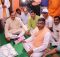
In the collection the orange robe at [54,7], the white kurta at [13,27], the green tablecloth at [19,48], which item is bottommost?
the green tablecloth at [19,48]

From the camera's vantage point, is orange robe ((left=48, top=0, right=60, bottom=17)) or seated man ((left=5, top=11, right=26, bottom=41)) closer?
orange robe ((left=48, top=0, right=60, bottom=17))

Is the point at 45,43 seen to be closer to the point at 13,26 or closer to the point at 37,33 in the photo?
the point at 37,33

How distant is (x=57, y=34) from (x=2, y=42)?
0.97 m

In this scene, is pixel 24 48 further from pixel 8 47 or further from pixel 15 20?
pixel 15 20

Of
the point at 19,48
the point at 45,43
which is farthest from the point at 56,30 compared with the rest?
the point at 45,43

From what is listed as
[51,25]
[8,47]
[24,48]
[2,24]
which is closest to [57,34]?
[51,25]

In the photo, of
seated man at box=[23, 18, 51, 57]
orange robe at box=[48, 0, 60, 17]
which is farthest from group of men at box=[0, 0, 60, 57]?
orange robe at box=[48, 0, 60, 17]

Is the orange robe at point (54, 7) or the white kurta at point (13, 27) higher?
the orange robe at point (54, 7)

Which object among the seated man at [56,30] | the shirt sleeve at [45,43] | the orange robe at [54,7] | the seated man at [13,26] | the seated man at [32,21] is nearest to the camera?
the shirt sleeve at [45,43]

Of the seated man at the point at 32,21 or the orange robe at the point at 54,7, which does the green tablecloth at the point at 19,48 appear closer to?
the seated man at the point at 32,21

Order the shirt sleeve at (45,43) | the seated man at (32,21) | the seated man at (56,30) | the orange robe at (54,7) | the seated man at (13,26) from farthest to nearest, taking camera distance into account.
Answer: the seated man at (32,21), the seated man at (13,26), the orange robe at (54,7), the seated man at (56,30), the shirt sleeve at (45,43)

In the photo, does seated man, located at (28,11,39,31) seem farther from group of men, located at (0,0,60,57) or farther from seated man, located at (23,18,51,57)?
seated man, located at (23,18,51,57)

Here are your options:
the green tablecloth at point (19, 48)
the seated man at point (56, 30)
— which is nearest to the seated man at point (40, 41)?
the green tablecloth at point (19, 48)

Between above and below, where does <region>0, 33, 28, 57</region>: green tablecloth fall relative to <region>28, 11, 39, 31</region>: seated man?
below
